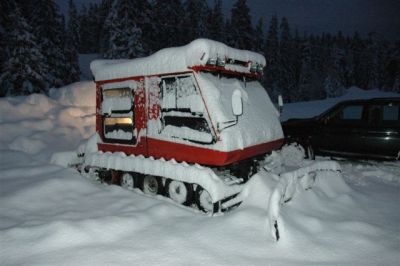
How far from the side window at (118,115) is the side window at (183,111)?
0.93 metres

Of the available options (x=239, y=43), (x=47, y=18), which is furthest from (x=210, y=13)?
(x=47, y=18)

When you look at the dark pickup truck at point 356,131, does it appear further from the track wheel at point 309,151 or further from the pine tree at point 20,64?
the pine tree at point 20,64

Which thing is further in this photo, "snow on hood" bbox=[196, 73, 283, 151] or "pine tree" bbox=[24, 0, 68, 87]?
"pine tree" bbox=[24, 0, 68, 87]

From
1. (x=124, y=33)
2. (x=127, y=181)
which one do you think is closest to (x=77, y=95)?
(x=127, y=181)

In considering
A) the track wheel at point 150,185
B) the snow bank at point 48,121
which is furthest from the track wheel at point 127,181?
the snow bank at point 48,121

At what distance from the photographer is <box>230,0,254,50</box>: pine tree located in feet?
124

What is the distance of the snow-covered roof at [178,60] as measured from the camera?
507 centimetres

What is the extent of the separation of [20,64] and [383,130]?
22598 mm

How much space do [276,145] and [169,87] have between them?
2.62 m

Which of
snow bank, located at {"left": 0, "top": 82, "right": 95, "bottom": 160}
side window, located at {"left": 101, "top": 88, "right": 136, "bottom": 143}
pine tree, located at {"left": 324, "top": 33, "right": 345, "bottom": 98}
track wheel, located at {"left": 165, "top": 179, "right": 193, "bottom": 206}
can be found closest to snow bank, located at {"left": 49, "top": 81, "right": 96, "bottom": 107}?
snow bank, located at {"left": 0, "top": 82, "right": 95, "bottom": 160}

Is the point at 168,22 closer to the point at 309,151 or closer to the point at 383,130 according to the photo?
the point at 309,151

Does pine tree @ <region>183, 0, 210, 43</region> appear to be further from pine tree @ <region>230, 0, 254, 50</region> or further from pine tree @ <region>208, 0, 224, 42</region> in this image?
pine tree @ <region>230, 0, 254, 50</region>

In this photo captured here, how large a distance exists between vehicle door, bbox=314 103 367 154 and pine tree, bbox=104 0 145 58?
821 inches

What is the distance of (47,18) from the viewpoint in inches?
1172
